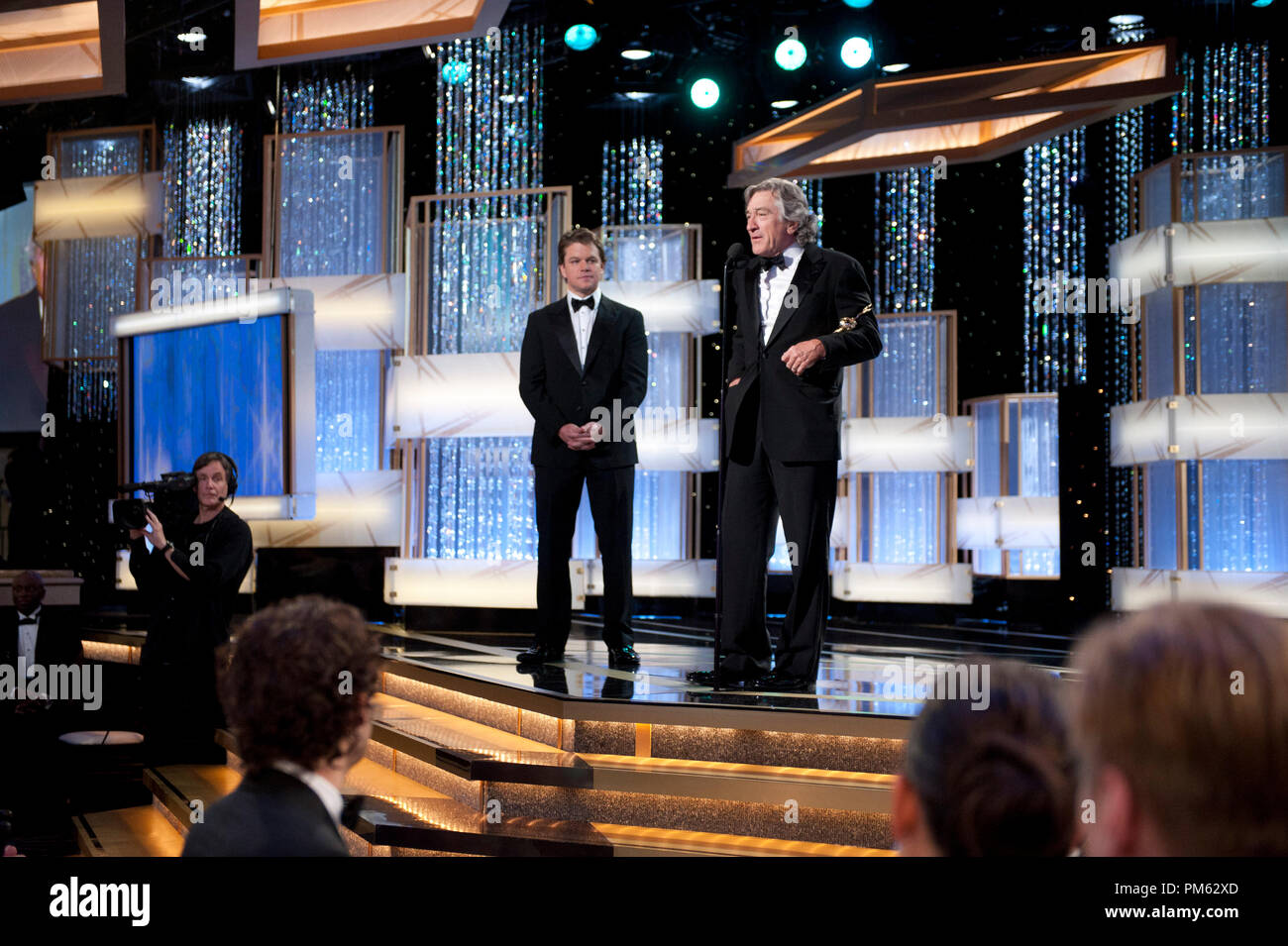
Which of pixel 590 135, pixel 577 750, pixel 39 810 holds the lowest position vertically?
pixel 39 810

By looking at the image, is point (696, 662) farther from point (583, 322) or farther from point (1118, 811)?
point (1118, 811)

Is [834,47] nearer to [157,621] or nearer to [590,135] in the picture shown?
[590,135]

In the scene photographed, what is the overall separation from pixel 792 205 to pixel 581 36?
208 inches

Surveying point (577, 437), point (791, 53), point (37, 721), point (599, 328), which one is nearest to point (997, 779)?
point (577, 437)

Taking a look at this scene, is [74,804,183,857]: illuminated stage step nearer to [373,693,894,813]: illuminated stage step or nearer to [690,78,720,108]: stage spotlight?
[373,693,894,813]: illuminated stage step

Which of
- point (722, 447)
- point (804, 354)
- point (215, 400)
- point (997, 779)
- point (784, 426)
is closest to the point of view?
point (997, 779)

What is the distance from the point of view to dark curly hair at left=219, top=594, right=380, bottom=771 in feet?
5.00

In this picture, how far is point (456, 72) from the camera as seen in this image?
7.72 m

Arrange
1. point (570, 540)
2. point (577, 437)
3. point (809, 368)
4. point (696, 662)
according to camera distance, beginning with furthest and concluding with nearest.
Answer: point (696, 662)
point (570, 540)
point (577, 437)
point (809, 368)

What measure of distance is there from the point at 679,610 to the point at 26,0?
607cm

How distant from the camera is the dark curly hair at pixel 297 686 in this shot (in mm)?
1525

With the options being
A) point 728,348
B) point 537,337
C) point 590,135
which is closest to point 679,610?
point 590,135
